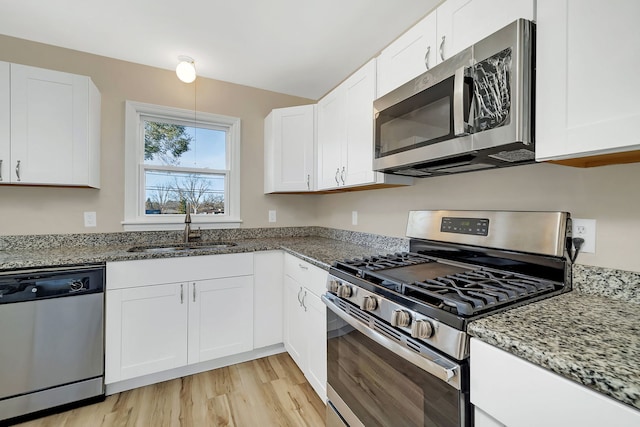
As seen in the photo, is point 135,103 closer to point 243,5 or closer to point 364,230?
point 243,5

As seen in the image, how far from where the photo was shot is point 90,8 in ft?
5.61

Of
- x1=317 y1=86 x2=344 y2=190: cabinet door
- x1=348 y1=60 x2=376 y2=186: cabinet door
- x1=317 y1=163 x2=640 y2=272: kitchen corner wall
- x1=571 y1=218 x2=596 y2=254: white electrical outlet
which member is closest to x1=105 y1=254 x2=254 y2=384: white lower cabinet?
x1=317 y1=86 x2=344 y2=190: cabinet door

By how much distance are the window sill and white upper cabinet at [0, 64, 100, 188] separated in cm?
44

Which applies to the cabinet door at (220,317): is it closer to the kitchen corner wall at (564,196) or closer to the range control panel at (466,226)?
the kitchen corner wall at (564,196)

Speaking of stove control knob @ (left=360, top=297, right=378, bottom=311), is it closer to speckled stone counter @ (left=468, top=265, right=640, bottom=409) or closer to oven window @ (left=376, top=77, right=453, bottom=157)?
speckled stone counter @ (left=468, top=265, right=640, bottom=409)

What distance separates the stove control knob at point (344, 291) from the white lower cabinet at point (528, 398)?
0.57 m

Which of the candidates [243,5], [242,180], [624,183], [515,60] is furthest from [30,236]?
[624,183]

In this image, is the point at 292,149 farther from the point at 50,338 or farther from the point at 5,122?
the point at 50,338

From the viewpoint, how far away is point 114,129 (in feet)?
7.45

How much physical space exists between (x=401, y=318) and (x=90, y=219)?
8.04ft

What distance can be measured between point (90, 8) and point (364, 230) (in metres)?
2.38

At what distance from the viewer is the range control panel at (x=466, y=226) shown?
1.36m

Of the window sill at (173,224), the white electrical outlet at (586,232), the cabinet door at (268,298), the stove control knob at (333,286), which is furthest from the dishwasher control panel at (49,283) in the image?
the white electrical outlet at (586,232)

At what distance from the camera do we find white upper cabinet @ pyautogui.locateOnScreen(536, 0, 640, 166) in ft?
2.38
